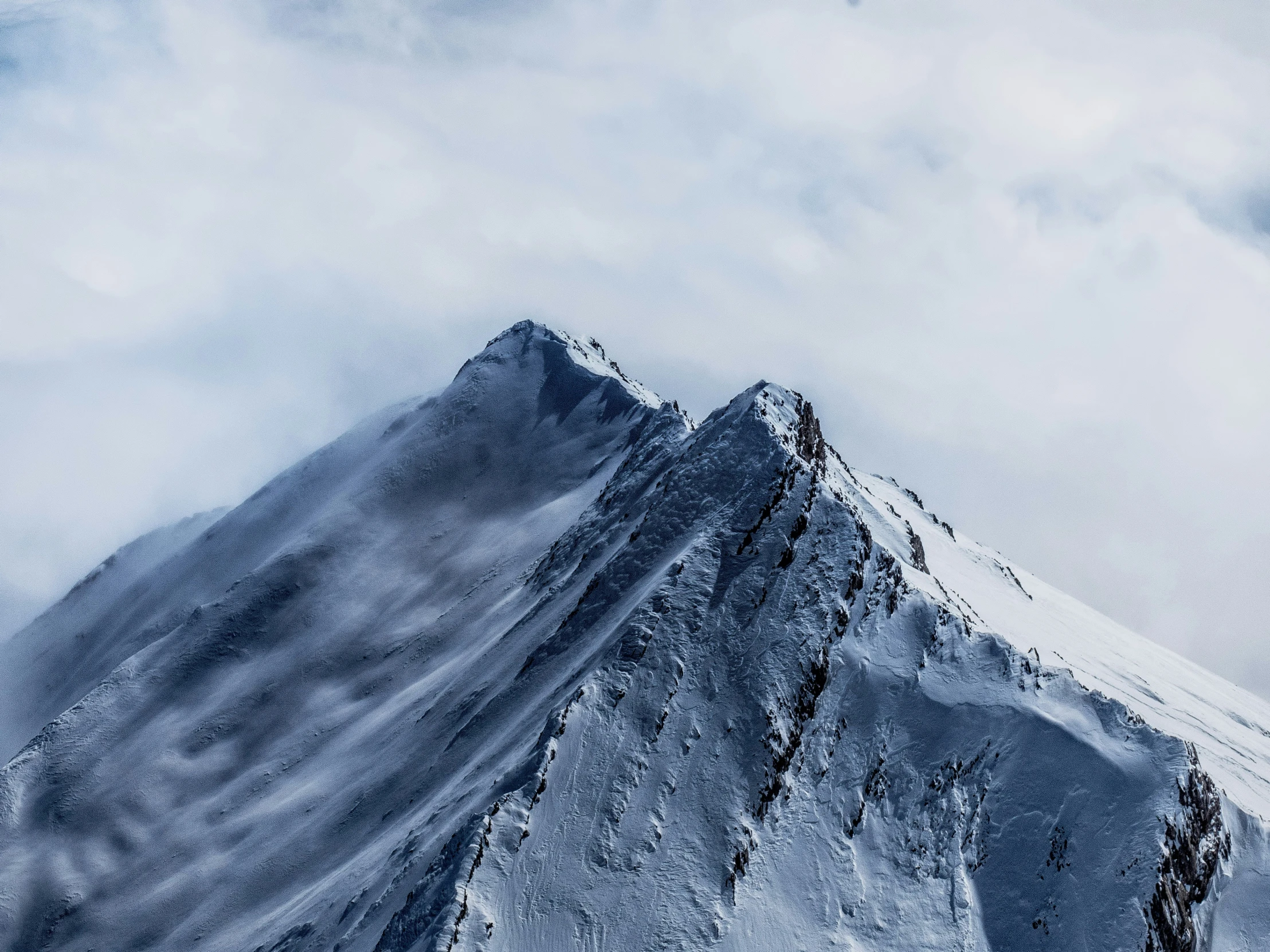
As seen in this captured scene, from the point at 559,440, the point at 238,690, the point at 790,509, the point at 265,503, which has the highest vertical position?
the point at 559,440

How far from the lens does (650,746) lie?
59.1 meters

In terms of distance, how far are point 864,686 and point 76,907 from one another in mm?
63430

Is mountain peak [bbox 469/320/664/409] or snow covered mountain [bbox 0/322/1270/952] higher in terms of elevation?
mountain peak [bbox 469/320/664/409]

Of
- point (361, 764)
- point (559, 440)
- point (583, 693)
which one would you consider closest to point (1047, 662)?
point (583, 693)

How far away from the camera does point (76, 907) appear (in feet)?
274

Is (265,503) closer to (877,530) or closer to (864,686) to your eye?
(877,530)

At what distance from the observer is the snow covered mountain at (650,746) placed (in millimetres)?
54469

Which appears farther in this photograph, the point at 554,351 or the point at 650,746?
the point at 554,351

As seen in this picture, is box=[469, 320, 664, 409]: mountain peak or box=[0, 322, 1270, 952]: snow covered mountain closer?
box=[0, 322, 1270, 952]: snow covered mountain

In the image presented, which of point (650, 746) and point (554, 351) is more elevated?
point (554, 351)

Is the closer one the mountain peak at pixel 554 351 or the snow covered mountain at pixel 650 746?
the snow covered mountain at pixel 650 746

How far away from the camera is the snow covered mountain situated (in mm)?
54469

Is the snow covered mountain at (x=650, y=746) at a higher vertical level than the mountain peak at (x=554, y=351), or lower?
lower

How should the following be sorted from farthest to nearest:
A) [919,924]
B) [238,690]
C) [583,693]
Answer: [238,690], [583,693], [919,924]
